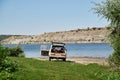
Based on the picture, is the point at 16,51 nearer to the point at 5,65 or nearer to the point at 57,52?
the point at 57,52

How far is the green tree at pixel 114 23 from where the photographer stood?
3128cm

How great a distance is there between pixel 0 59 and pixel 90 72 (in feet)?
21.5

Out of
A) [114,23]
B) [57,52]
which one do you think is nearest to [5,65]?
[114,23]

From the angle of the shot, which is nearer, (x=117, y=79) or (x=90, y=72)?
(x=117, y=79)

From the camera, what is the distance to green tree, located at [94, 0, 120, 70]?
31281 millimetres

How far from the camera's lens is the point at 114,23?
1319 inches

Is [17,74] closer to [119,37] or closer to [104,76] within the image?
[104,76]

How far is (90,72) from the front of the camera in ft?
99.3

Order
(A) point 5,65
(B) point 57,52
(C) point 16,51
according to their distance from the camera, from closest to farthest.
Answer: (A) point 5,65 → (B) point 57,52 → (C) point 16,51

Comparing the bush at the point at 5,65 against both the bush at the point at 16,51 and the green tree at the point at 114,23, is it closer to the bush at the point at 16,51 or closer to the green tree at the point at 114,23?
the green tree at the point at 114,23

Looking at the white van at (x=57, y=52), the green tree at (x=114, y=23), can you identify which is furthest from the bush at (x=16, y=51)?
the green tree at (x=114, y=23)

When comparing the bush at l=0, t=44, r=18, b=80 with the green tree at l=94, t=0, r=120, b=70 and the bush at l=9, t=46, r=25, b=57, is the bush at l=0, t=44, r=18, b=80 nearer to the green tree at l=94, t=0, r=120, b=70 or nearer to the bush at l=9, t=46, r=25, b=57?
the green tree at l=94, t=0, r=120, b=70

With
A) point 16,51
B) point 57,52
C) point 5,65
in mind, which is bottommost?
point 5,65

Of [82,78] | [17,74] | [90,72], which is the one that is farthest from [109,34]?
[17,74]
